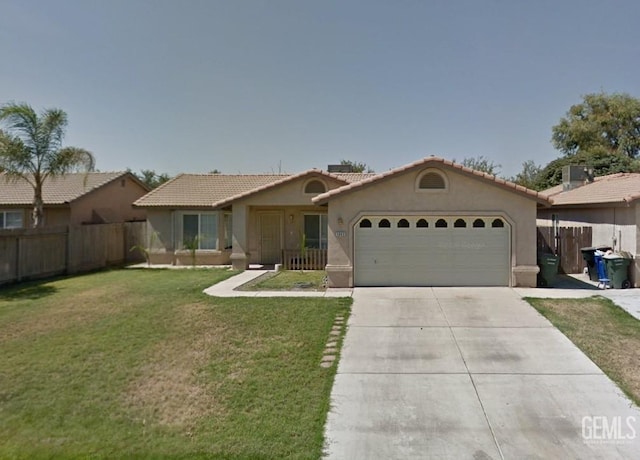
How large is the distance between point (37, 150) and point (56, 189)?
21.2ft

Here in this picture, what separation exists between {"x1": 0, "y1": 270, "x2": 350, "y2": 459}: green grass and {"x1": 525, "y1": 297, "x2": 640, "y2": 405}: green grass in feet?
14.8

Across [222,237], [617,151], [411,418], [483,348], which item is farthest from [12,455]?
[617,151]

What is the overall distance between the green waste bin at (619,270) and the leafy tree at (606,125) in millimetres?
33661

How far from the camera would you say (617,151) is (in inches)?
1618

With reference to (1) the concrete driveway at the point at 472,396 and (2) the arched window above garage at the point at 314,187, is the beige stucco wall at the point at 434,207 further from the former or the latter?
(2) the arched window above garage at the point at 314,187

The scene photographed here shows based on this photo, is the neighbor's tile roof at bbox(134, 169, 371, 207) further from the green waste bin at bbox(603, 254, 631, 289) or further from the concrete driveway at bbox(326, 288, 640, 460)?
the concrete driveway at bbox(326, 288, 640, 460)

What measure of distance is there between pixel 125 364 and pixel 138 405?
1.51m

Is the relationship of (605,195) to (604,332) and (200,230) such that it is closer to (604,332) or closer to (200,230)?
(604,332)

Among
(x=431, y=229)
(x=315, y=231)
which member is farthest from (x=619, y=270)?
(x=315, y=231)

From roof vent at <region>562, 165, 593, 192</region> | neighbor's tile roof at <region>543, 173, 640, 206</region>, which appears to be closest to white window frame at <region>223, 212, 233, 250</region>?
neighbor's tile roof at <region>543, 173, 640, 206</region>

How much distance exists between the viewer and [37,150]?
16.3 m

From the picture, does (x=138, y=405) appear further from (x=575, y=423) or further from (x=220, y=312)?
(x=575, y=423)

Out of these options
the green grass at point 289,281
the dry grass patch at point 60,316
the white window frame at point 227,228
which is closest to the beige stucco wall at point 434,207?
the green grass at point 289,281

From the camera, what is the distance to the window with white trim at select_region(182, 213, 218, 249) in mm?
19000
